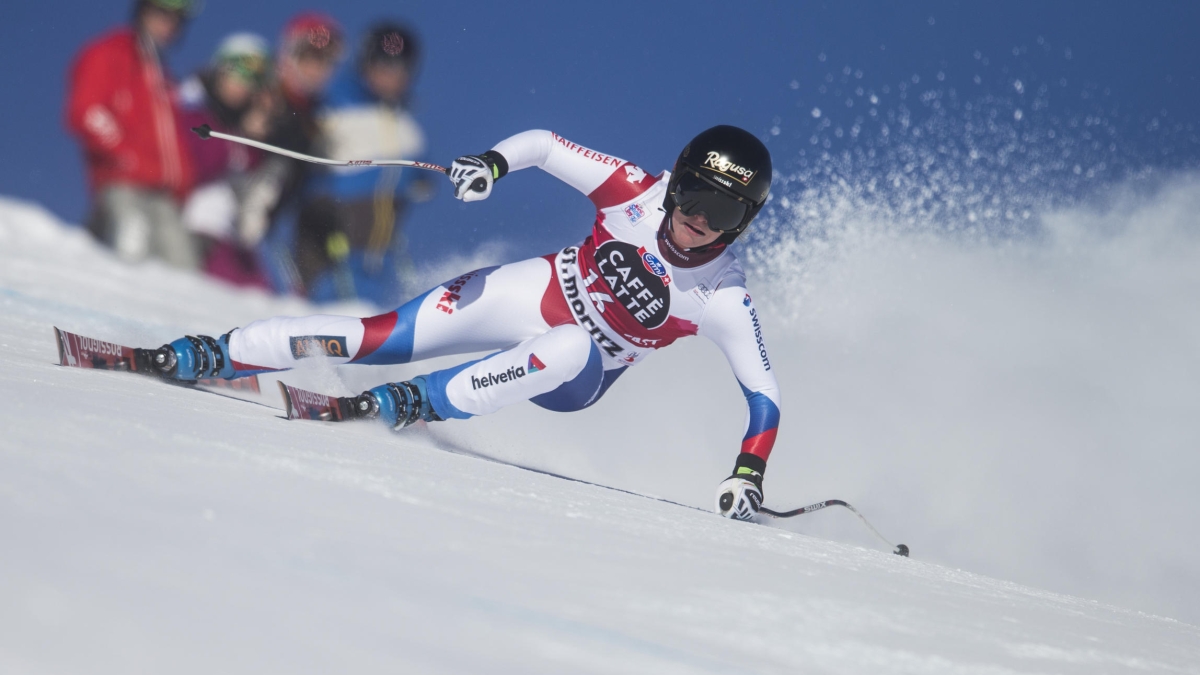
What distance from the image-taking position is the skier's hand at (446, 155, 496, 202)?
11.5 feet

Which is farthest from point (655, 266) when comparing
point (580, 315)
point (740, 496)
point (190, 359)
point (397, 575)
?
point (397, 575)

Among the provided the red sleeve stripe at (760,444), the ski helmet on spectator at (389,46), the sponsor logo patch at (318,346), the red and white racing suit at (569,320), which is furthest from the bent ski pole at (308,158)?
the ski helmet on spectator at (389,46)

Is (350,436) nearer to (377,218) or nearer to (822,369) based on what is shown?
(377,218)

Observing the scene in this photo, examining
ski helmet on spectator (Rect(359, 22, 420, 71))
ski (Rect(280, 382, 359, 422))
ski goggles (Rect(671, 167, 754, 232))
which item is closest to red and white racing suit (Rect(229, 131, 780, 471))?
ski goggles (Rect(671, 167, 754, 232))

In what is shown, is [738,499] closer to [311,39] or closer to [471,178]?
[471,178]

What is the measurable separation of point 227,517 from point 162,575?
0.30 metres

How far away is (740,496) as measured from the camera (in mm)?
3484

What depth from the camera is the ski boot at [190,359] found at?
3455 millimetres

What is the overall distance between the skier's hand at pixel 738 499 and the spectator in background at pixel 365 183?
3.68m

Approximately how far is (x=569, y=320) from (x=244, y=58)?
330 centimetres

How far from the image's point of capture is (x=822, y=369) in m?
8.36

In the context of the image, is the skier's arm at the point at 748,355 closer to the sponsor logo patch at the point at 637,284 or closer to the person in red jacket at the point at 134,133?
the sponsor logo patch at the point at 637,284

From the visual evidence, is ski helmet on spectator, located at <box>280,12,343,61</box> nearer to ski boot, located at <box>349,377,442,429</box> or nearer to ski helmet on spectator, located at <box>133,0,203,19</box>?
ski helmet on spectator, located at <box>133,0,203,19</box>

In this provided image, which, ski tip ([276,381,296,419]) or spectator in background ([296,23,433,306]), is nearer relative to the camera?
ski tip ([276,381,296,419])
